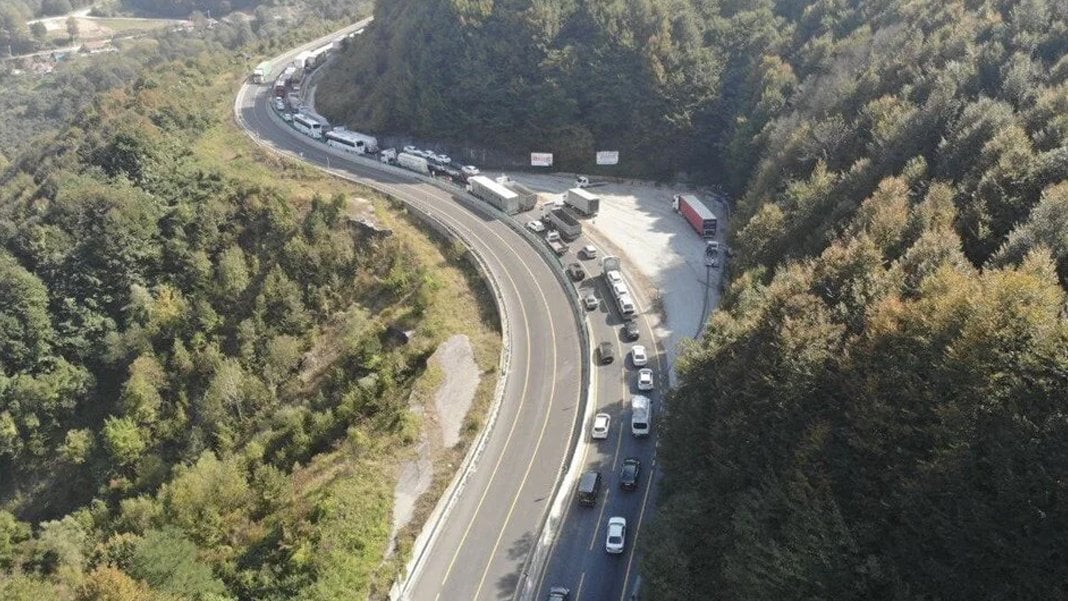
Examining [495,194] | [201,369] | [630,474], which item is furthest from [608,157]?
[630,474]

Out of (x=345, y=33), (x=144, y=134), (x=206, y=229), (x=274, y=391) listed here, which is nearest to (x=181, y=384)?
(x=274, y=391)

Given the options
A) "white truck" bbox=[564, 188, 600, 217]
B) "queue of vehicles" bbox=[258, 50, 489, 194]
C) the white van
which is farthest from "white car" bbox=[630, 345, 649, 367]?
"queue of vehicles" bbox=[258, 50, 489, 194]

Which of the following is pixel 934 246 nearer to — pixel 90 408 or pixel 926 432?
pixel 926 432

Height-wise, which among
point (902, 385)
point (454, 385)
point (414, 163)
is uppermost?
point (902, 385)

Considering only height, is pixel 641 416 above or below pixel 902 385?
below

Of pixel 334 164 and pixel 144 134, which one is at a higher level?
pixel 144 134

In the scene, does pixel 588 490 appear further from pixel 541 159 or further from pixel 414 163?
pixel 541 159
